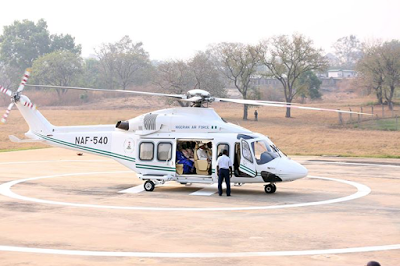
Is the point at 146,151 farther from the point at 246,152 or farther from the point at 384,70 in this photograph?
the point at 384,70

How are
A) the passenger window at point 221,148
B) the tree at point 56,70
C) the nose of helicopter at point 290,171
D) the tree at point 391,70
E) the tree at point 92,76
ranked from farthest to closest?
the tree at point 92,76 < the tree at point 56,70 < the tree at point 391,70 < the passenger window at point 221,148 < the nose of helicopter at point 290,171

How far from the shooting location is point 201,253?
41.1ft

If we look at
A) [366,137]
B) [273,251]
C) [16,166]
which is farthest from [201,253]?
[366,137]

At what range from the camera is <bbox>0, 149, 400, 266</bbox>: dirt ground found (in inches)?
485

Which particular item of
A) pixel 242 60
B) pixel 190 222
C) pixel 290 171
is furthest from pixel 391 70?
pixel 190 222

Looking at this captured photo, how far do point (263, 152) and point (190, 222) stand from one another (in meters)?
5.43

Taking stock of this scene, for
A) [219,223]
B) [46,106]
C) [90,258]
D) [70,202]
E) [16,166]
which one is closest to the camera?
[90,258]

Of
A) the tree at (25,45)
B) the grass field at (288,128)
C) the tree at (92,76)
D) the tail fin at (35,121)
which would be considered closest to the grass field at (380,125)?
the grass field at (288,128)

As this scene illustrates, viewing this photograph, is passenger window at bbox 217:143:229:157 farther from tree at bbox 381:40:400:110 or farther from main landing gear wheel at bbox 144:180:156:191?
tree at bbox 381:40:400:110

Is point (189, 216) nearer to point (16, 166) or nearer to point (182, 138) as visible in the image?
point (182, 138)

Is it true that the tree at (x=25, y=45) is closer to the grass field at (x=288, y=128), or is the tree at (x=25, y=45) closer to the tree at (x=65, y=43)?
the tree at (x=65, y=43)

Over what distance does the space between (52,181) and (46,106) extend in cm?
7470

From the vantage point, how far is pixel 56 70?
333 feet

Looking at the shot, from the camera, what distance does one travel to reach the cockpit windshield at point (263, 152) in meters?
20.2
